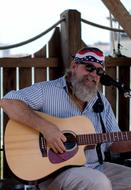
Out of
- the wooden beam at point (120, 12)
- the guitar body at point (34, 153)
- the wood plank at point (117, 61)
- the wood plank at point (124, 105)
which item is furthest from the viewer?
the wood plank at point (124, 105)

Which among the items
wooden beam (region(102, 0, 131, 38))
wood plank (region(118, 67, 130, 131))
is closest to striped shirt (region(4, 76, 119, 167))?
wooden beam (region(102, 0, 131, 38))

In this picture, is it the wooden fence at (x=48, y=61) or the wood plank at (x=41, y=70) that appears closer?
the wooden fence at (x=48, y=61)

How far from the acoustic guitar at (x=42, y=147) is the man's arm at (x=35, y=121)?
0.04 meters

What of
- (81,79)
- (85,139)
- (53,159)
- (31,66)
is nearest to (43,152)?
(53,159)

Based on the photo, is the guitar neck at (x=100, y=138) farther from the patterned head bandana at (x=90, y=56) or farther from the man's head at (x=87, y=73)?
the patterned head bandana at (x=90, y=56)

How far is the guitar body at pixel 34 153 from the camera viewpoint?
112 inches

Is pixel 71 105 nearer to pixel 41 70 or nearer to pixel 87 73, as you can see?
pixel 87 73

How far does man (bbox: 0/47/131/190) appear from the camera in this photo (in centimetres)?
290

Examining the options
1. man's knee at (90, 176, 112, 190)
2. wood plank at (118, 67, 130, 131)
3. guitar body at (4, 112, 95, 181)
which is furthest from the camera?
wood plank at (118, 67, 130, 131)

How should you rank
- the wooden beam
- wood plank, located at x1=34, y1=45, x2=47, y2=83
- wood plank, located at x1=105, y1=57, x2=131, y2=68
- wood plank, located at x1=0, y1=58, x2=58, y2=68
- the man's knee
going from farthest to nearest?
wood plank, located at x1=105, y1=57, x2=131, y2=68 → wood plank, located at x1=34, y1=45, x2=47, y2=83 → wood plank, located at x1=0, y1=58, x2=58, y2=68 → the wooden beam → the man's knee

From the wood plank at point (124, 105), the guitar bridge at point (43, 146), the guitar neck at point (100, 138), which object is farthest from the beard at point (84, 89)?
the wood plank at point (124, 105)

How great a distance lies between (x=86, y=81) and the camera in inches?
121

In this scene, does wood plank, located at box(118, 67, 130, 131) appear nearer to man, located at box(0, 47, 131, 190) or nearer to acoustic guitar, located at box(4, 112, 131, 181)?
man, located at box(0, 47, 131, 190)

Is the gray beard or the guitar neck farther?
the gray beard
